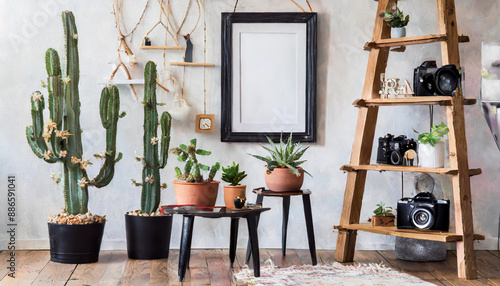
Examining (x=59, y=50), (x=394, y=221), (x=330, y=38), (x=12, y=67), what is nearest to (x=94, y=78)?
(x=59, y=50)

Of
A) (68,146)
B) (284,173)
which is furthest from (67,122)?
(284,173)

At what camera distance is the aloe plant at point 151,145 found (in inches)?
134

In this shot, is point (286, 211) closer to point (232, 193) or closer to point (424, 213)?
point (232, 193)

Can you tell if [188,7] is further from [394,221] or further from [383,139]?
[394,221]

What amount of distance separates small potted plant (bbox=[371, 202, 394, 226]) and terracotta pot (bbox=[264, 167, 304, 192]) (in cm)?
60

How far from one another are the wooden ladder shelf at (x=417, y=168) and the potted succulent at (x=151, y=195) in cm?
105

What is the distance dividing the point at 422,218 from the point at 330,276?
0.64m

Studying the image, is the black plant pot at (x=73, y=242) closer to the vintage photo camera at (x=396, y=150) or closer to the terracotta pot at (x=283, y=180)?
the terracotta pot at (x=283, y=180)

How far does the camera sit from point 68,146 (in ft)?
10.8

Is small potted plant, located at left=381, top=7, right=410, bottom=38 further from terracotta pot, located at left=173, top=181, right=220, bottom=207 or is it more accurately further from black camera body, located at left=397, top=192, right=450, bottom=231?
terracotta pot, located at left=173, top=181, right=220, bottom=207

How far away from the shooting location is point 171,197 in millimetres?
3699

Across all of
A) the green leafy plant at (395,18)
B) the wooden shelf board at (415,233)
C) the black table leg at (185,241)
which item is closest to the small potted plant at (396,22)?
the green leafy plant at (395,18)

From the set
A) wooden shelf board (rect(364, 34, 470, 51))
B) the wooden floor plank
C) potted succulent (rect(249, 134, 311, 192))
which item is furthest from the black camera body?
the wooden floor plank

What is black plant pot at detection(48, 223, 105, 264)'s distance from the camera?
3207mm
